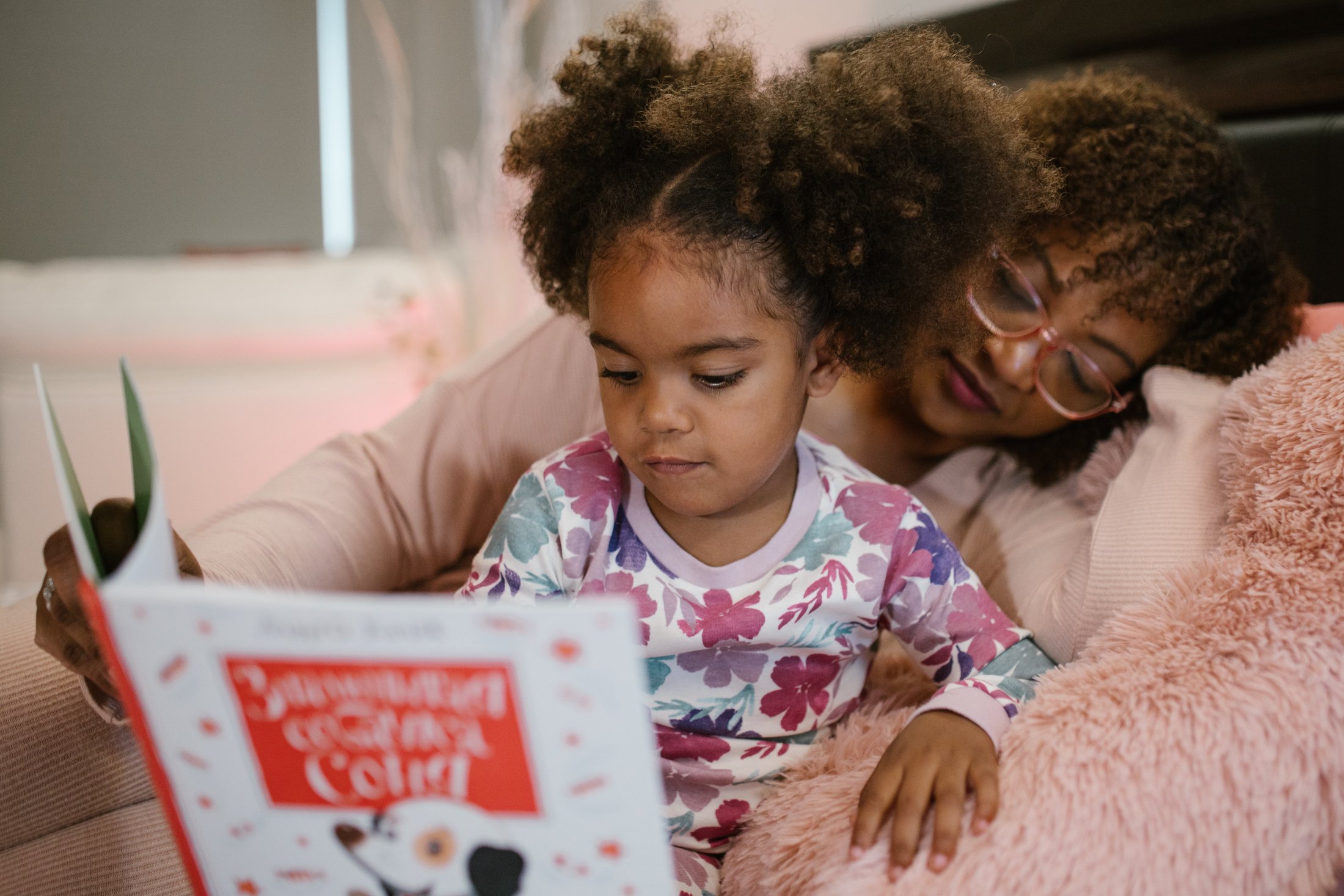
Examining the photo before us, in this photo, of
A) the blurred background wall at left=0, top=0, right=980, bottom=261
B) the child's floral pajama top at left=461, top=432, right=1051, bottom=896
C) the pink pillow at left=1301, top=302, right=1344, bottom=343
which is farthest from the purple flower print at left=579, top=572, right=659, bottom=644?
the blurred background wall at left=0, top=0, right=980, bottom=261

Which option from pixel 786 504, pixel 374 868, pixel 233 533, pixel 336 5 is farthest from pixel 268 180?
pixel 374 868

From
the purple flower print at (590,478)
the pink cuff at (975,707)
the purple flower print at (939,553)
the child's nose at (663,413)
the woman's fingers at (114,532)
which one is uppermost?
the child's nose at (663,413)

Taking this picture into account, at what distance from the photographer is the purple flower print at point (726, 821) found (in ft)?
2.98

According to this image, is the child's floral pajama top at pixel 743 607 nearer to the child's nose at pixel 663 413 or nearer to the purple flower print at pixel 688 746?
the purple flower print at pixel 688 746

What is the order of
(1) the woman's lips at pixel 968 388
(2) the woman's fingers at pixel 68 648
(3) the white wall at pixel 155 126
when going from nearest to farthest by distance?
(2) the woman's fingers at pixel 68 648, (1) the woman's lips at pixel 968 388, (3) the white wall at pixel 155 126

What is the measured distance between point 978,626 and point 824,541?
0.16 metres

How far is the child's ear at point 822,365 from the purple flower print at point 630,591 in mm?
252

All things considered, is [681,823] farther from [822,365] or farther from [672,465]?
[822,365]

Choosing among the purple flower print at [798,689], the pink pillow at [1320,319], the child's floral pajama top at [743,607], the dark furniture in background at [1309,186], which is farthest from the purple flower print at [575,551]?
the dark furniture in background at [1309,186]

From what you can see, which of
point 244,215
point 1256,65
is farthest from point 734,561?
point 244,215

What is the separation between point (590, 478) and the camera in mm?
959

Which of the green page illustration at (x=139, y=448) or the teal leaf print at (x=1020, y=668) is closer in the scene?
the green page illustration at (x=139, y=448)

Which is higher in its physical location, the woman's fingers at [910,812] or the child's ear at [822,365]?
the child's ear at [822,365]

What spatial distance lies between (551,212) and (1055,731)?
653 millimetres
